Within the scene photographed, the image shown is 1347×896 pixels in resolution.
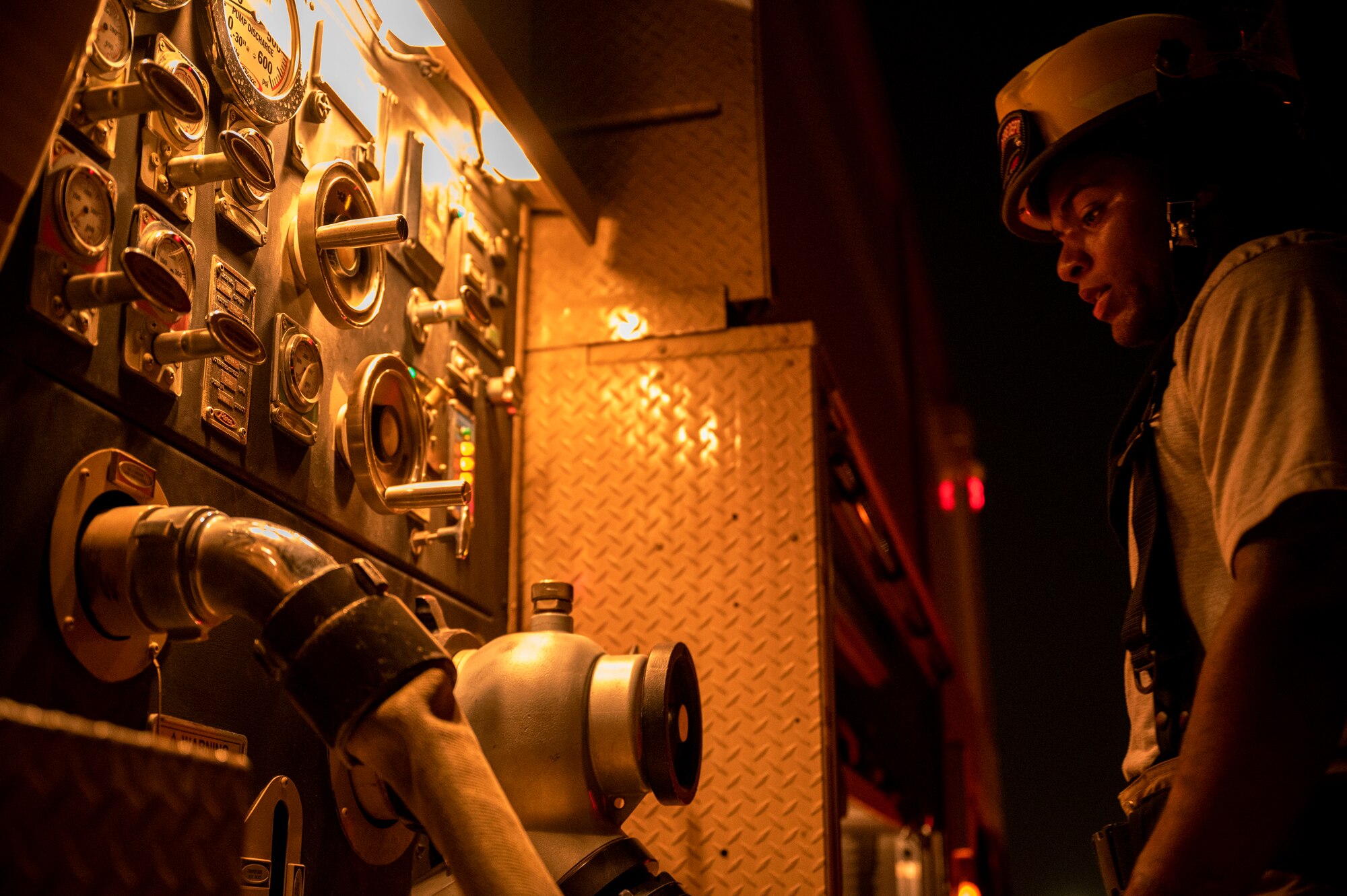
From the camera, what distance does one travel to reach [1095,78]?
2.10 m

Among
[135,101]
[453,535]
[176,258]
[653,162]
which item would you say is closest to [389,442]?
[453,535]

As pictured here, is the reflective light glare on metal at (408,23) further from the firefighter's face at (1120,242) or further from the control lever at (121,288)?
the firefighter's face at (1120,242)

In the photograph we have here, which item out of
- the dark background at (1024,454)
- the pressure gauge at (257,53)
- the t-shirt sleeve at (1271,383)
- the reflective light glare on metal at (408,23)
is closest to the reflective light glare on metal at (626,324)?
the reflective light glare on metal at (408,23)

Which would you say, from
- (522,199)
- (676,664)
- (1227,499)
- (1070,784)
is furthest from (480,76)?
(1070,784)

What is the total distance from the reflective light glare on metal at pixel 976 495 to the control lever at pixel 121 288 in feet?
39.3

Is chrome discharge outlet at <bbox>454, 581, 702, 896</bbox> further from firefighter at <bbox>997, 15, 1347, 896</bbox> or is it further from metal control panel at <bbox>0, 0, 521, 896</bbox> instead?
firefighter at <bbox>997, 15, 1347, 896</bbox>

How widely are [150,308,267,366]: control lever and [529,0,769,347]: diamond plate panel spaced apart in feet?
5.13

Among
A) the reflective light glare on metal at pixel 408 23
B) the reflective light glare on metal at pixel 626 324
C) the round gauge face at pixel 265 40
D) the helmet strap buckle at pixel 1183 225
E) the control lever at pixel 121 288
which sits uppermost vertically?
the reflective light glare on metal at pixel 408 23

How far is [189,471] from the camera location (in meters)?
1.78

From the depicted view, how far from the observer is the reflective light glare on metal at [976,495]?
1307cm

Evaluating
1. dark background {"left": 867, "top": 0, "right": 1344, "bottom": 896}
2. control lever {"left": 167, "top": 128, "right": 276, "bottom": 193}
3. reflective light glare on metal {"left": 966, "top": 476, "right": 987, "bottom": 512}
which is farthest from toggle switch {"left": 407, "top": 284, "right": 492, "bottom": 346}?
reflective light glare on metal {"left": 966, "top": 476, "right": 987, "bottom": 512}

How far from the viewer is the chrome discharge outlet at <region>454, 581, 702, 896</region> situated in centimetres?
189

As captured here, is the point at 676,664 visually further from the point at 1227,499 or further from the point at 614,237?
the point at 614,237

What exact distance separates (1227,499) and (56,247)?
1.53 metres
